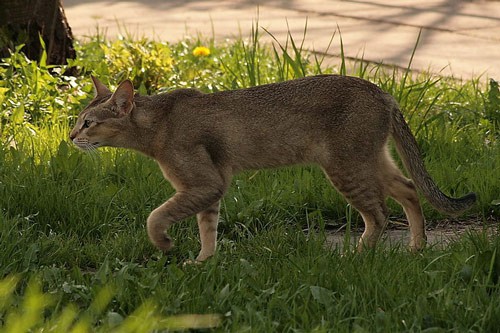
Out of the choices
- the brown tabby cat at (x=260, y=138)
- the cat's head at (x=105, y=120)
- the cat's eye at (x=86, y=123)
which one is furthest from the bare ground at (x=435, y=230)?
the cat's eye at (x=86, y=123)

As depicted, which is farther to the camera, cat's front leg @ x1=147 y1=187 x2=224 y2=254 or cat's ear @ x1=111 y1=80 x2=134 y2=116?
cat's ear @ x1=111 y1=80 x2=134 y2=116

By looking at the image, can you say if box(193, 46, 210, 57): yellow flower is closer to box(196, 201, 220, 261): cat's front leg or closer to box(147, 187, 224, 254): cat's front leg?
box(196, 201, 220, 261): cat's front leg

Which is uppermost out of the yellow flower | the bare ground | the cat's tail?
the cat's tail

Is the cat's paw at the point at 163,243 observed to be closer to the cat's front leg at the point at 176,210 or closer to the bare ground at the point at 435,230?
the cat's front leg at the point at 176,210

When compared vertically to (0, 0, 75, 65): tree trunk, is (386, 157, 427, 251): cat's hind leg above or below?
below

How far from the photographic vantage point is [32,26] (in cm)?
757

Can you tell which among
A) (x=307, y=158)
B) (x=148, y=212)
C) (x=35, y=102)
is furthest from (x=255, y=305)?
(x=35, y=102)

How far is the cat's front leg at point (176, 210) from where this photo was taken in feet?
16.4

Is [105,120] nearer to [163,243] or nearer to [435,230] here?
[163,243]

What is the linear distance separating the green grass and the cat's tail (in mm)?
228

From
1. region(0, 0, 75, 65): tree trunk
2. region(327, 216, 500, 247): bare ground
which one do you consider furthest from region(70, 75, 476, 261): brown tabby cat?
region(0, 0, 75, 65): tree trunk

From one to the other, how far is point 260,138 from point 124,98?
698 mm

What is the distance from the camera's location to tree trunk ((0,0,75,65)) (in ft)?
24.6

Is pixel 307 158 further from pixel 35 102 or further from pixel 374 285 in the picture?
pixel 35 102
